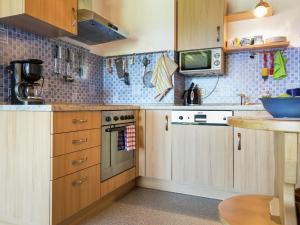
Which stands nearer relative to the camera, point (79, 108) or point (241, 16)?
point (79, 108)

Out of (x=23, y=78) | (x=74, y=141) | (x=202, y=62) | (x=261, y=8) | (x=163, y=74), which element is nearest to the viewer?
(x=74, y=141)

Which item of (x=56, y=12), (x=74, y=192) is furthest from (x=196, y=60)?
(x=74, y=192)

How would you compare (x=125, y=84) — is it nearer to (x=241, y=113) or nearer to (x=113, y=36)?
(x=113, y=36)

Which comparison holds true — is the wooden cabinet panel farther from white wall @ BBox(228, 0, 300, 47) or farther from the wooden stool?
white wall @ BBox(228, 0, 300, 47)

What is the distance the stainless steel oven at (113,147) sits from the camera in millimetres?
2070

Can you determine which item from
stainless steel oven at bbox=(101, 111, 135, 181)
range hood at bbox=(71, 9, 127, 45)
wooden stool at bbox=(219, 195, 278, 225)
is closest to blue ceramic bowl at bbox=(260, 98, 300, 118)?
wooden stool at bbox=(219, 195, 278, 225)

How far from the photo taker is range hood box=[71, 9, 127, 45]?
223 cm

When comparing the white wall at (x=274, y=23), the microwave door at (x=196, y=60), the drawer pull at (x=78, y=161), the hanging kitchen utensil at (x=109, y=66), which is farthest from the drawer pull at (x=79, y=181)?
the white wall at (x=274, y=23)

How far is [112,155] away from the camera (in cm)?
218

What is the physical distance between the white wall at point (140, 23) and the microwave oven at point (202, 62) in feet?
0.76

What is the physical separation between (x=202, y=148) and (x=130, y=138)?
27.2 inches

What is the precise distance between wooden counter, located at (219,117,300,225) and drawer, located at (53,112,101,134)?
42.3 inches

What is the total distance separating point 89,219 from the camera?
→ 1.90 m

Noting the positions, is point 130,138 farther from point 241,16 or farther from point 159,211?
point 241,16
